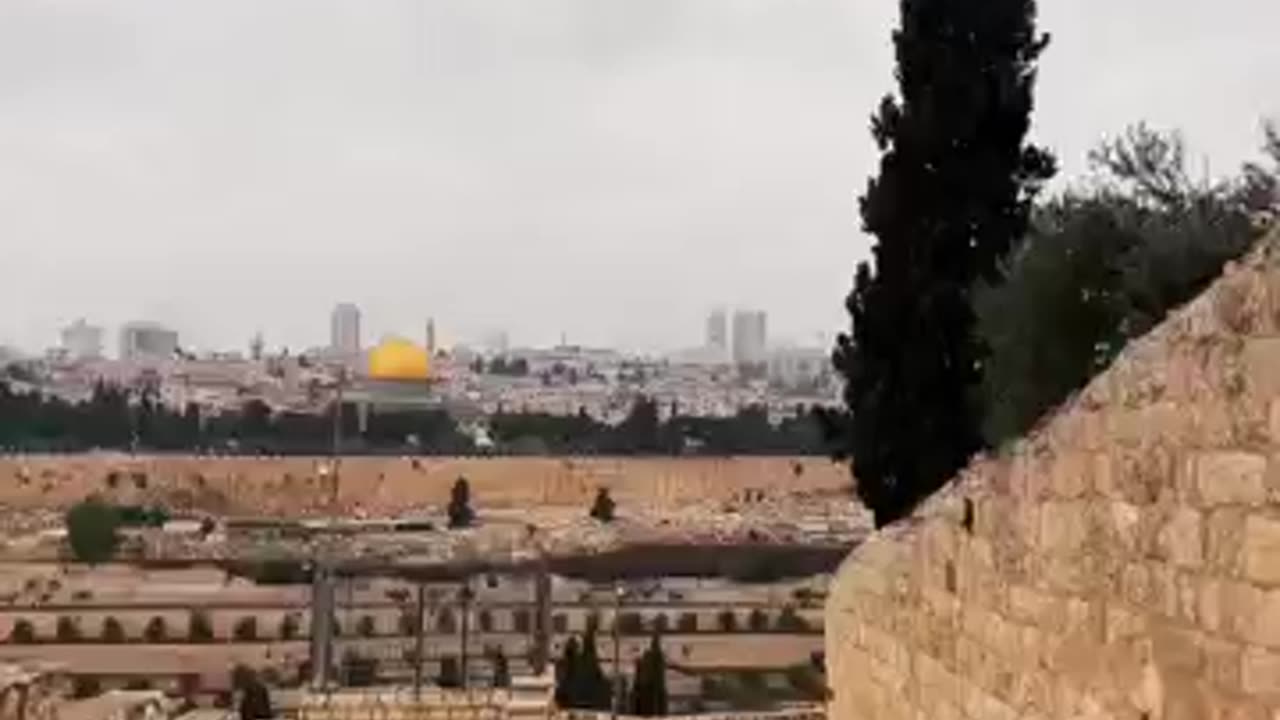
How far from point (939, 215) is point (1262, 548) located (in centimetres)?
881

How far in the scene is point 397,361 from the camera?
195 ft

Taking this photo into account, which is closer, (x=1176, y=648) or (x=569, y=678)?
(x=1176, y=648)

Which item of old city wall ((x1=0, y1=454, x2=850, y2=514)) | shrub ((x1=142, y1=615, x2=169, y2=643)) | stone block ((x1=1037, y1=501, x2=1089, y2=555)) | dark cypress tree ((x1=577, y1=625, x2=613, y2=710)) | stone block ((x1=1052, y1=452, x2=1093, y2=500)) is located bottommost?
shrub ((x1=142, y1=615, x2=169, y2=643))

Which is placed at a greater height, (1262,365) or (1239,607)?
(1262,365)

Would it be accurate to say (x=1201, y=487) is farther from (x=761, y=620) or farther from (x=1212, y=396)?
(x=761, y=620)

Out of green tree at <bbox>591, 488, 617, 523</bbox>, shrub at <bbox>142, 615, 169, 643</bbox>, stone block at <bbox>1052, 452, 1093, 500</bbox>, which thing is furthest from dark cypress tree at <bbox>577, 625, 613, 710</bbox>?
green tree at <bbox>591, 488, 617, 523</bbox>

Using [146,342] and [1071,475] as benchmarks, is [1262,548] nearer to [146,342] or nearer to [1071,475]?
[1071,475]

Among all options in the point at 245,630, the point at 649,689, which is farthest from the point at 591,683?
the point at 245,630

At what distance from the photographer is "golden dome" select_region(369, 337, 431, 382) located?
188ft

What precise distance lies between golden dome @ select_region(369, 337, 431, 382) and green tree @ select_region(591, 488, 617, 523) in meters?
7.08

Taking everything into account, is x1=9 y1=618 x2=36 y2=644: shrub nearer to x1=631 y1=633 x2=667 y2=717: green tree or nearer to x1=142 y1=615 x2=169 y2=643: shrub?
x1=142 y1=615 x2=169 y2=643: shrub

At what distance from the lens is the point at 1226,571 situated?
302 centimetres

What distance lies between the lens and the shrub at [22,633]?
101ft

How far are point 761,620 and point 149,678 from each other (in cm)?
1107
